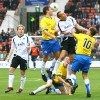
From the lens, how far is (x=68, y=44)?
17.6 m

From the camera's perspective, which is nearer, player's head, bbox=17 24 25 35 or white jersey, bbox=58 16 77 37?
player's head, bbox=17 24 25 35

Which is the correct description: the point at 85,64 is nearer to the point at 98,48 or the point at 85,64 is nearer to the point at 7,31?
the point at 98,48

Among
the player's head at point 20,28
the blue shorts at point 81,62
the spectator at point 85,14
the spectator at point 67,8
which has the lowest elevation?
the spectator at point 85,14

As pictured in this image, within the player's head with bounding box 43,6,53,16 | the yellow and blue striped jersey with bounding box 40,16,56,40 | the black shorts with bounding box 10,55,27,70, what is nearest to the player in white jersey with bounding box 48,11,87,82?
the yellow and blue striped jersey with bounding box 40,16,56,40

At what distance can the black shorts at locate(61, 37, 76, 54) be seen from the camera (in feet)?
57.5

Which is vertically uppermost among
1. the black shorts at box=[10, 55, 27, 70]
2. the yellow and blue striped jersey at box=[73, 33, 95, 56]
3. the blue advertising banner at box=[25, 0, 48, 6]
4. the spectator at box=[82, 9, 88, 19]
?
the yellow and blue striped jersey at box=[73, 33, 95, 56]

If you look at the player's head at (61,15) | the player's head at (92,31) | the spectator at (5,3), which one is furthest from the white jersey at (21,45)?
the spectator at (5,3)

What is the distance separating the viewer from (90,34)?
52.0 ft

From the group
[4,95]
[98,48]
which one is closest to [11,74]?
[4,95]

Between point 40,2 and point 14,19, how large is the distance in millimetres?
3040

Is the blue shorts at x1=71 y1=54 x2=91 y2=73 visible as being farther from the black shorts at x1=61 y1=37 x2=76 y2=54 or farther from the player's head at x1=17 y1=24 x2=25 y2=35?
the player's head at x1=17 y1=24 x2=25 y2=35

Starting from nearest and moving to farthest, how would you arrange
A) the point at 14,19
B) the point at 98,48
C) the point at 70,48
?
the point at 70,48 < the point at 98,48 < the point at 14,19

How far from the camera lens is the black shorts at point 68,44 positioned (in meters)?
17.5

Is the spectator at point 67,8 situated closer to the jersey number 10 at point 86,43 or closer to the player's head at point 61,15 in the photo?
the player's head at point 61,15
